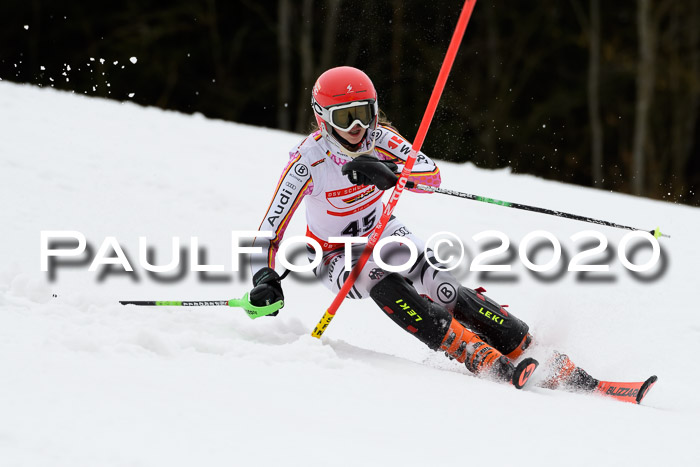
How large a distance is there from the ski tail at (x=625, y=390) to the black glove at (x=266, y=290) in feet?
5.28

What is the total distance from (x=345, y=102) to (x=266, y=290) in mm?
980

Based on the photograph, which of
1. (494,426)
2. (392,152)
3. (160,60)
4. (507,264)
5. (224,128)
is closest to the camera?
(494,426)

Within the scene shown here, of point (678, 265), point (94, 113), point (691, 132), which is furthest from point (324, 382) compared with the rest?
point (691, 132)

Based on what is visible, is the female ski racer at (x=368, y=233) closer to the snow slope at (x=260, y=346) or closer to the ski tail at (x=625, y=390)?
the ski tail at (x=625, y=390)

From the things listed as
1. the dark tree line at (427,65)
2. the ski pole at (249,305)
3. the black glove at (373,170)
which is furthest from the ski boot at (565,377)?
the dark tree line at (427,65)

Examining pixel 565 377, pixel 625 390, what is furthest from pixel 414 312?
pixel 625 390

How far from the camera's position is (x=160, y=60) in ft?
64.9

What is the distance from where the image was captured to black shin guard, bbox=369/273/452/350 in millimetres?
3795

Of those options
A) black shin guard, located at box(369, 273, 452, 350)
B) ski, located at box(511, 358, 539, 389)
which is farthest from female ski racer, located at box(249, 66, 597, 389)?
ski, located at box(511, 358, 539, 389)

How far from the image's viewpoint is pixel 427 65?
19766mm

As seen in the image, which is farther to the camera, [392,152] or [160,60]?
[160,60]

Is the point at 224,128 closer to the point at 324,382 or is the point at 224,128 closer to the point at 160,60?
the point at 324,382

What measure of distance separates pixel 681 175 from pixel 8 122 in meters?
16.4

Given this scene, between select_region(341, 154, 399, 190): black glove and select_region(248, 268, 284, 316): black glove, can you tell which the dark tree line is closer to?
select_region(341, 154, 399, 190): black glove
